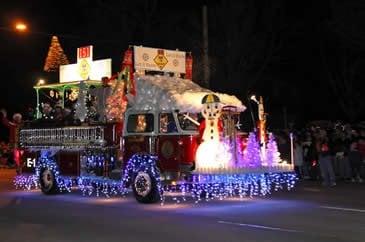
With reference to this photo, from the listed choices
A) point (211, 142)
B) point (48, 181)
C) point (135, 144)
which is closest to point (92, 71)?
point (48, 181)

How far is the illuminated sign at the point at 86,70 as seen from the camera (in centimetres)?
2238

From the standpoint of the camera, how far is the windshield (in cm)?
1603

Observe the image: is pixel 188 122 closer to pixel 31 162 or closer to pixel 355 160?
pixel 31 162

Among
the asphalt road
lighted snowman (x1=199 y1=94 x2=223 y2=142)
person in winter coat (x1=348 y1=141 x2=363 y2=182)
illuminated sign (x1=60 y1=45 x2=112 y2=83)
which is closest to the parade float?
lighted snowman (x1=199 y1=94 x2=223 y2=142)

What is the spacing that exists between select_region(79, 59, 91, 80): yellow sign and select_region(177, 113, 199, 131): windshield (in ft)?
21.4

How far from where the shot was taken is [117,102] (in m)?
17.3

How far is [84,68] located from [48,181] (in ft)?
17.1

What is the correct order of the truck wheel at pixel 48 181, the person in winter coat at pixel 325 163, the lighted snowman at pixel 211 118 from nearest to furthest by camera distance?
the lighted snowman at pixel 211 118, the truck wheel at pixel 48 181, the person in winter coat at pixel 325 163

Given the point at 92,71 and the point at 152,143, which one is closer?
the point at 152,143

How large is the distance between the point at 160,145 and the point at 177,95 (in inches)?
51.9

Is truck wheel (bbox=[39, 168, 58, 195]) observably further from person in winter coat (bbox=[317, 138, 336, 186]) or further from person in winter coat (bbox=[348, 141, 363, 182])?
person in winter coat (bbox=[348, 141, 363, 182])

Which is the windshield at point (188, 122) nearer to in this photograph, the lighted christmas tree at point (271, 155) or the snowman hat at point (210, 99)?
the snowman hat at point (210, 99)

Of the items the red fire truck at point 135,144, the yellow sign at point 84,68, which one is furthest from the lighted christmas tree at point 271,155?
the yellow sign at point 84,68

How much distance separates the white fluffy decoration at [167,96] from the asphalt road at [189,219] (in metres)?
2.29
